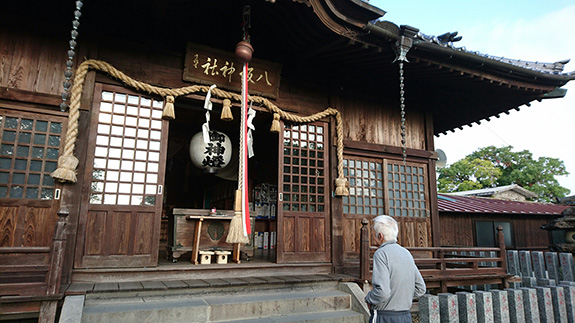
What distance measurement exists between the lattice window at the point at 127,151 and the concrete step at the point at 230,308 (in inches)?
62.6

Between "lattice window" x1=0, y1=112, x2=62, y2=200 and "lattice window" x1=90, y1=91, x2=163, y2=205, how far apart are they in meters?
0.57

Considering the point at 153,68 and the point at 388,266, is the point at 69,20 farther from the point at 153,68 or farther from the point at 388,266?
the point at 388,266

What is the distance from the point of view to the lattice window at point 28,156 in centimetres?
474

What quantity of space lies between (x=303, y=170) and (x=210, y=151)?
1.90m

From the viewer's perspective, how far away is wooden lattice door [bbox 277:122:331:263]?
640cm

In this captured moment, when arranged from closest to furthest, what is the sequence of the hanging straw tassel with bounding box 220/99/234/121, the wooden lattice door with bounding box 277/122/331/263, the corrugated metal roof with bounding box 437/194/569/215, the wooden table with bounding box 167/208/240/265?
1. the hanging straw tassel with bounding box 220/99/234/121
2. the wooden table with bounding box 167/208/240/265
3. the wooden lattice door with bounding box 277/122/331/263
4. the corrugated metal roof with bounding box 437/194/569/215

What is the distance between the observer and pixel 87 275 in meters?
4.84

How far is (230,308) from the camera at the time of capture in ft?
15.0

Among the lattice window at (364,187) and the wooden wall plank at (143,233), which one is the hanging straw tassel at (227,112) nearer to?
the wooden wall plank at (143,233)

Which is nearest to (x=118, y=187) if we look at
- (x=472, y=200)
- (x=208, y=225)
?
(x=208, y=225)

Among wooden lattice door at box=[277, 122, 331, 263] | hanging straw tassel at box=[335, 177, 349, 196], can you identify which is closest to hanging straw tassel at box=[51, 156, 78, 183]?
wooden lattice door at box=[277, 122, 331, 263]

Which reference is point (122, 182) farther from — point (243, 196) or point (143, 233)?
point (243, 196)

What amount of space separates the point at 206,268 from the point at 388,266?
11.0ft

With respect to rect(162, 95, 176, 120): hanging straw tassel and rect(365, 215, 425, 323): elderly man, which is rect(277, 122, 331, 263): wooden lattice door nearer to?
rect(162, 95, 176, 120): hanging straw tassel
